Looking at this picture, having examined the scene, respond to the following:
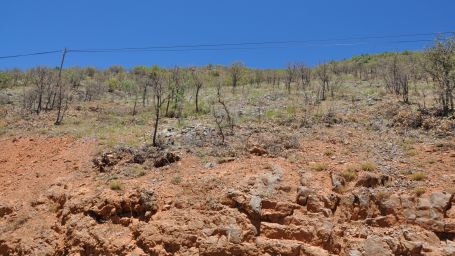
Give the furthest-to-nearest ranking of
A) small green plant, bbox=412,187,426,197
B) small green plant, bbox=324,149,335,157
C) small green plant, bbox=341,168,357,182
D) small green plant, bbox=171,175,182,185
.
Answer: small green plant, bbox=324,149,335,157 → small green plant, bbox=171,175,182,185 → small green plant, bbox=341,168,357,182 → small green plant, bbox=412,187,426,197

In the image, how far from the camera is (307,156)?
41.1 ft

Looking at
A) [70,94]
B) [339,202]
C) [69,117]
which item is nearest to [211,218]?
[339,202]

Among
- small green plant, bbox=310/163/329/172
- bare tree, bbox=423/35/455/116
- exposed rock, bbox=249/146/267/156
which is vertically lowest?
small green plant, bbox=310/163/329/172

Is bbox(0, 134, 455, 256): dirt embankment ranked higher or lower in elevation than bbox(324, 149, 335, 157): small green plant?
lower

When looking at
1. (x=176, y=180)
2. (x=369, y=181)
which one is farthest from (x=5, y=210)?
(x=369, y=181)

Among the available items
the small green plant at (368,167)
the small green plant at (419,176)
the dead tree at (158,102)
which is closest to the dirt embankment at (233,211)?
the small green plant at (368,167)

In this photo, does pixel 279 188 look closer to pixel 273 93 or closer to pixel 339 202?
pixel 339 202

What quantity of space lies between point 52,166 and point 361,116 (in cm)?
1125

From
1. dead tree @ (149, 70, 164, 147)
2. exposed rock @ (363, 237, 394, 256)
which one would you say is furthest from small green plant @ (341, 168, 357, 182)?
dead tree @ (149, 70, 164, 147)

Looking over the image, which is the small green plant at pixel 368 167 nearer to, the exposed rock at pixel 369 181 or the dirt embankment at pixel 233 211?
the dirt embankment at pixel 233 211

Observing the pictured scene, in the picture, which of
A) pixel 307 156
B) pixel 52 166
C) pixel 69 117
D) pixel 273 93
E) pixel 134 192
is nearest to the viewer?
pixel 134 192

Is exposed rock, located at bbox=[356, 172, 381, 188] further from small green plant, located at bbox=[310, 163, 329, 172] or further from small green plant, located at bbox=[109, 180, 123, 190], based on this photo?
small green plant, located at bbox=[109, 180, 123, 190]

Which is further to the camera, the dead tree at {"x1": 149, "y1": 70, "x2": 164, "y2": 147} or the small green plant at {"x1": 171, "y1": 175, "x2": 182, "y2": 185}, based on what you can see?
the dead tree at {"x1": 149, "y1": 70, "x2": 164, "y2": 147}

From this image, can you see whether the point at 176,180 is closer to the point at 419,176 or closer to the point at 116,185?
the point at 116,185
